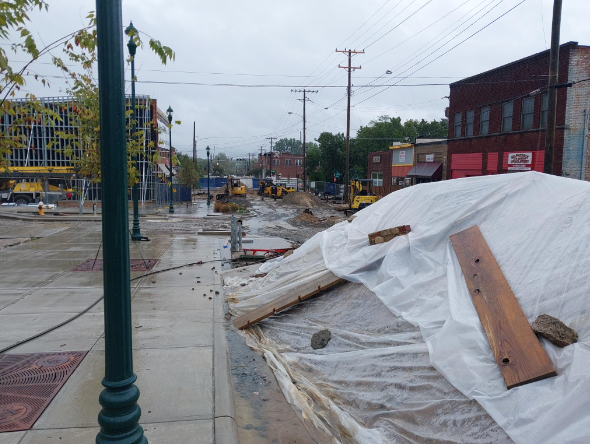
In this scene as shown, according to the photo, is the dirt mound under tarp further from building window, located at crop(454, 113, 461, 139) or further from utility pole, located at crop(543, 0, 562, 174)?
utility pole, located at crop(543, 0, 562, 174)

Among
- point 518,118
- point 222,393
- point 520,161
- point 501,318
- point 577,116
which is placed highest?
point 518,118

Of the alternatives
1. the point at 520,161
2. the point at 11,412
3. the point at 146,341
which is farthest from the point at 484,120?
the point at 11,412

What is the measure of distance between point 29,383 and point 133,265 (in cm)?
781

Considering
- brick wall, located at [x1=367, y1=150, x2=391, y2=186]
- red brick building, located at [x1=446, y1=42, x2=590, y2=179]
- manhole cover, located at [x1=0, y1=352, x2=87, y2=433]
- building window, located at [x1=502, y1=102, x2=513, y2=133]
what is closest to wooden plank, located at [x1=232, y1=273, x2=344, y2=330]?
manhole cover, located at [x1=0, y1=352, x2=87, y2=433]

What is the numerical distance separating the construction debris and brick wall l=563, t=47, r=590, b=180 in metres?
20.7

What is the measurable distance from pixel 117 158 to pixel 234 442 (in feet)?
9.27

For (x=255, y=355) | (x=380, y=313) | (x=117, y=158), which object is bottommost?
(x=255, y=355)

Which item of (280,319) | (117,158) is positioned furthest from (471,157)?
(117,158)

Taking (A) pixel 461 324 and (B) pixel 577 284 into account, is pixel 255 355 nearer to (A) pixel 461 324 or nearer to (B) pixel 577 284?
(A) pixel 461 324

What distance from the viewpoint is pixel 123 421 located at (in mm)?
3131

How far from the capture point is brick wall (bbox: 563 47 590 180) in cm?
2458

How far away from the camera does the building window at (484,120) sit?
3172cm

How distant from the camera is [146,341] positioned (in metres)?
7.12

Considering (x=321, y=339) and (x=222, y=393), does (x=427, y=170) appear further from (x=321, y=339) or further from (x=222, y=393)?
(x=222, y=393)
